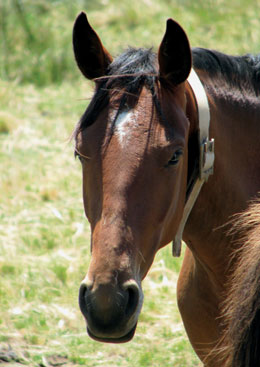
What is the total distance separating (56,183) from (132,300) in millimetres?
3719

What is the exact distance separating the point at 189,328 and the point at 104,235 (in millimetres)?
952

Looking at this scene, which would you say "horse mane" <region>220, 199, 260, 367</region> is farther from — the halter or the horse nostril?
the halter

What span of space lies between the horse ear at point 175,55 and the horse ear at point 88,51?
0.72 ft

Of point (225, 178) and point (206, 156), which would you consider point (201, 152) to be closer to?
point (206, 156)

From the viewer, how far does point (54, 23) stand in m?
9.12

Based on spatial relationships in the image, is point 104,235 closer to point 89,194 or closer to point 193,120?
point 89,194

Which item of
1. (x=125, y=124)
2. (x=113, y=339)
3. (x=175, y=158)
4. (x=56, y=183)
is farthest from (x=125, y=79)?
(x=56, y=183)

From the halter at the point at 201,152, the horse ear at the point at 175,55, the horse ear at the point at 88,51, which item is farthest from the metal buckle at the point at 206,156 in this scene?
the horse ear at the point at 88,51

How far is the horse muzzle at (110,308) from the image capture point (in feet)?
5.76

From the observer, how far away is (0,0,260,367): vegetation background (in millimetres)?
3561

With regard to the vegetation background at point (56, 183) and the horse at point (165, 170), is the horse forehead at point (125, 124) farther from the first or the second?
the vegetation background at point (56, 183)

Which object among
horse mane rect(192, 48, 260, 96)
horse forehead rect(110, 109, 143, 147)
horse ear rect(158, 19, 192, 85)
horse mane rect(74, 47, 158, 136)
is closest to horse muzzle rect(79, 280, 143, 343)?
horse forehead rect(110, 109, 143, 147)

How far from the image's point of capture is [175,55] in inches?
83.0

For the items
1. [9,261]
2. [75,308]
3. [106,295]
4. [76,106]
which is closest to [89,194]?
[106,295]
